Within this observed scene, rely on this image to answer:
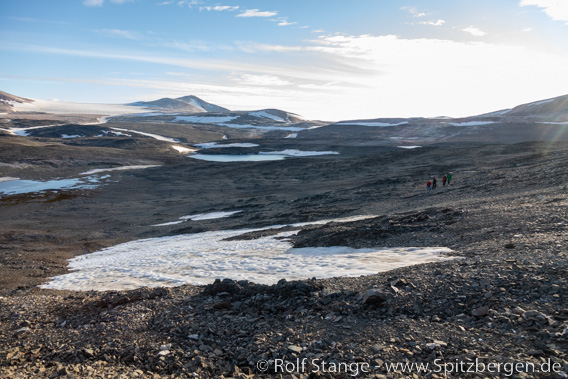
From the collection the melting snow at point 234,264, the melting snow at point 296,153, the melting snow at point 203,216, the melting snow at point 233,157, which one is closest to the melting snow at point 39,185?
the melting snow at point 203,216

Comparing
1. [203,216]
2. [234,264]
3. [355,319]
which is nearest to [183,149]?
[203,216]

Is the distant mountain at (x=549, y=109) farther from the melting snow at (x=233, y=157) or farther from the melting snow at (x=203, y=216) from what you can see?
the melting snow at (x=203, y=216)

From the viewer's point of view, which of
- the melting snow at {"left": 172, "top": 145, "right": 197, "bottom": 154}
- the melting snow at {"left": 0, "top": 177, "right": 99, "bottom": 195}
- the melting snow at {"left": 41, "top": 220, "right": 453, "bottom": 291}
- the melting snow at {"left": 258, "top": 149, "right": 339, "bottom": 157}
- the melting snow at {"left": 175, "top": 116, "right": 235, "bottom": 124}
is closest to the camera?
the melting snow at {"left": 41, "top": 220, "right": 453, "bottom": 291}

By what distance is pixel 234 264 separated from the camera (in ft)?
43.7

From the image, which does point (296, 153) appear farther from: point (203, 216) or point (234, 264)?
point (234, 264)

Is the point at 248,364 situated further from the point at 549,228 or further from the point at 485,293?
the point at 549,228

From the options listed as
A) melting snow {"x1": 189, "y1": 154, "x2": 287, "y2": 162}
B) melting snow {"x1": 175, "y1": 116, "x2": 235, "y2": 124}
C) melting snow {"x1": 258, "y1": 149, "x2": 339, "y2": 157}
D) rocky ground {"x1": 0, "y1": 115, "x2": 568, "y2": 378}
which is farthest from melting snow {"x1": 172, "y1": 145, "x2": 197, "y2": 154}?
melting snow {"x1": 175, "y1": 116, "x2": 235, "y2": 124}

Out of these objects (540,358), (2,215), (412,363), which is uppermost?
(540,358)

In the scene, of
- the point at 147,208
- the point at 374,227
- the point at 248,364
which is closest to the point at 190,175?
the point at 147,208

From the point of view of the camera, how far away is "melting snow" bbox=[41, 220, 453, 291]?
1109 centimetres

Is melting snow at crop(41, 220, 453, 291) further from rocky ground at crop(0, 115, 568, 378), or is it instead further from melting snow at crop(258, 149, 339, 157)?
melting snow at crop(258, 149, 339, 157)

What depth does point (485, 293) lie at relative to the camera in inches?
265

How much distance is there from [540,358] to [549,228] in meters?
7.53

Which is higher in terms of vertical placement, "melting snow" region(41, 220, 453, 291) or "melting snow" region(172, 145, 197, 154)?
"melting snow" region(172, 145, 197, 154)
